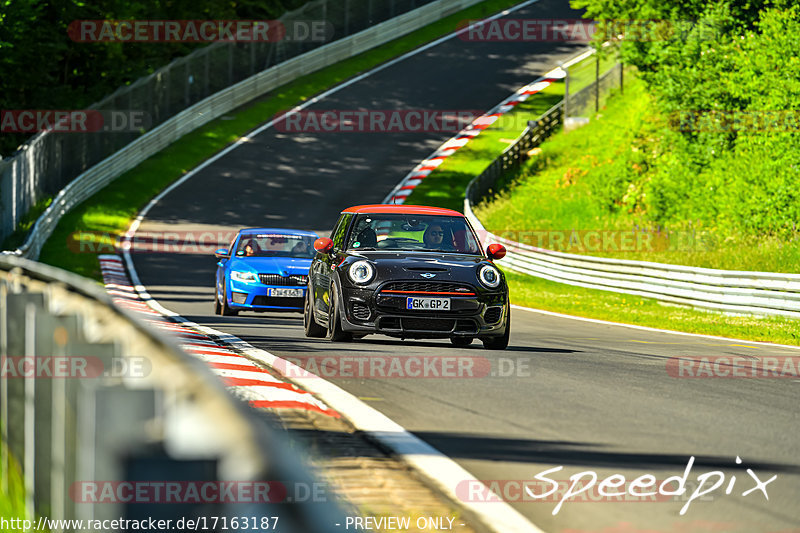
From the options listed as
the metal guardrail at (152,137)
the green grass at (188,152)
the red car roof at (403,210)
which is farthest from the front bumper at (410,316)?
the green grass at (188,152)

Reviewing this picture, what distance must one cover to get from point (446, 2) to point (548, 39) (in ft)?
24.1

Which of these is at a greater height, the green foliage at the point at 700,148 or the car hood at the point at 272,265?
the green foliage at the point at 700,148

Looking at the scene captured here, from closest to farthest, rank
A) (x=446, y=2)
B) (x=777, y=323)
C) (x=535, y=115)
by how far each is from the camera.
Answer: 1. (x=777, y=323)
2. (x=535, y=115)
3. (x=446, y=2)

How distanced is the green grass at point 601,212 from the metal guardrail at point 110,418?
21.0m

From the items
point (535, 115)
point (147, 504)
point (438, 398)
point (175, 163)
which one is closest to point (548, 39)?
point (535, 115)

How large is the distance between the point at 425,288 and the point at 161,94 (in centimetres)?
3718

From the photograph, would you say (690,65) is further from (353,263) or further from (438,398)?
(438,398)

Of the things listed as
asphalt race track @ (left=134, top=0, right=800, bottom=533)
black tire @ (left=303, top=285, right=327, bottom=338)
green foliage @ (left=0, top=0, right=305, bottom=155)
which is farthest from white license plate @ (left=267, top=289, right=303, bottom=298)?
green foliage @ (left=0, top=0, right=305, bottom=155)

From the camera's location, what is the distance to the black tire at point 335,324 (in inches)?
517

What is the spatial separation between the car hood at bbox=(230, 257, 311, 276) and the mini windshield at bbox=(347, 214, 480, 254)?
5024 millimetres

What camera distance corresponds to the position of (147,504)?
9.36ft

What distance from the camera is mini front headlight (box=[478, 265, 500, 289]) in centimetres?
1309

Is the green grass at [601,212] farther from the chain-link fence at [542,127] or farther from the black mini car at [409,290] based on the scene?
the black mini car at [409,290]

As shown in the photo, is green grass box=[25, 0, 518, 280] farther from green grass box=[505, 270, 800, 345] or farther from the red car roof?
the red car roof
